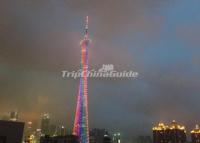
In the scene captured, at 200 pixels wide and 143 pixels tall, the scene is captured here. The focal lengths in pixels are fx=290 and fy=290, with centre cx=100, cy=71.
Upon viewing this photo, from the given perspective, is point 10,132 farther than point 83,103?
No

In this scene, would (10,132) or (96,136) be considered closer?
(10,132)

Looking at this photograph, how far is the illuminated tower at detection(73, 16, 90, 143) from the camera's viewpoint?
11062 centimetres

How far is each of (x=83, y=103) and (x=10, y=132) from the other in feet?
A: 180

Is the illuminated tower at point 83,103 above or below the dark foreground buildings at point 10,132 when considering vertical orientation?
above

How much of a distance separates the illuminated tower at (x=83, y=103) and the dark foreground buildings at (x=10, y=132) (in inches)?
2070

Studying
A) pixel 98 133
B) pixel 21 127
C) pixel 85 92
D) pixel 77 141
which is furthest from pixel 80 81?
pixel 98 133

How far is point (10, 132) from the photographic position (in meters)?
56.8

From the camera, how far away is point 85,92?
11112 centimetres

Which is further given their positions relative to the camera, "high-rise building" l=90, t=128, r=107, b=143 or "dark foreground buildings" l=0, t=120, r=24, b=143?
"high-rise building" l=90, t=128, r=107, b=143

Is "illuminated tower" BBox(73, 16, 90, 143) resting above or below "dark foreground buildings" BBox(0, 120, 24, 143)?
above

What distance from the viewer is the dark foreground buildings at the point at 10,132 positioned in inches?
2205

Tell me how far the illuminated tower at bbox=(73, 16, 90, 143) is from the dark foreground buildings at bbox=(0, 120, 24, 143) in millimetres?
52575

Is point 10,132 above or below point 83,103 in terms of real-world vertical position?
below

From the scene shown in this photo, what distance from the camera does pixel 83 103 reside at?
110375mm
